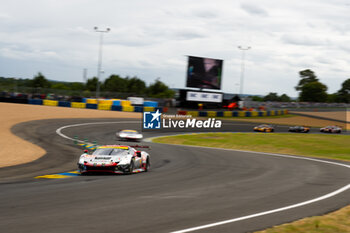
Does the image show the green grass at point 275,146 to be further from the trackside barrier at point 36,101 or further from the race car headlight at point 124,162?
the trackside barrier at point 36,101

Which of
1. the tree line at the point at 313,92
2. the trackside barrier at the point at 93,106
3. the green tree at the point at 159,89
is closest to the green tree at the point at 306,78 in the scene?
the tree line at the point at 313,92

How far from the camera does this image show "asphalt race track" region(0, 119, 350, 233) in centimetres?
677

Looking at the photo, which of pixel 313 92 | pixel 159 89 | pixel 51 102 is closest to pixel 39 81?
pixel 159 89

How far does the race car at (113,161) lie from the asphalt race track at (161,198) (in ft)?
1.35

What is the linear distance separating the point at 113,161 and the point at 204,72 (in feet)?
134

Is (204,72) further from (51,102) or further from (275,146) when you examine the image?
(275,146)

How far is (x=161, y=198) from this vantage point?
9070 millimetres

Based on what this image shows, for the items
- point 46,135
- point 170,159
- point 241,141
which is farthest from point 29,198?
point 241,141

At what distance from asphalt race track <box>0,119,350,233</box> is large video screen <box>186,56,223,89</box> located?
37.1 meters

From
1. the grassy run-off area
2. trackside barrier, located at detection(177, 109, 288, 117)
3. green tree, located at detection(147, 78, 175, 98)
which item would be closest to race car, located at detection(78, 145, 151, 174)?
the grassy run-off area

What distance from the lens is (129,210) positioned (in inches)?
304

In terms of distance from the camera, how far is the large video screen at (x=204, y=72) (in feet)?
173

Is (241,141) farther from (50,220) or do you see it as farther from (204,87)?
(50,220)

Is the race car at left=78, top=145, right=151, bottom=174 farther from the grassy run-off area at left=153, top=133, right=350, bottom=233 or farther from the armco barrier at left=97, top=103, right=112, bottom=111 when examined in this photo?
the armco barrier at left=97, top=103, right=112, bottom=111
